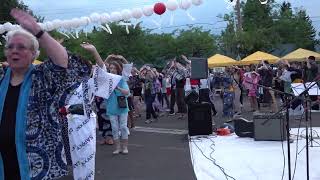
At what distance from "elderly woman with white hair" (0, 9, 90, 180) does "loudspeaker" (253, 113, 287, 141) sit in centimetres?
710

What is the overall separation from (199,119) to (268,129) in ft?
5.92

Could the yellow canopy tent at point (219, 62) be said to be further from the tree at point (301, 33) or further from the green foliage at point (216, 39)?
the tree at point (301, 33)

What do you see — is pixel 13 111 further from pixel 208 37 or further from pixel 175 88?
pixel 208 37

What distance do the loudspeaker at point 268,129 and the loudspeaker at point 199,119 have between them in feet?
4.47

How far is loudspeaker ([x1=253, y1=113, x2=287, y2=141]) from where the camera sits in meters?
9.91

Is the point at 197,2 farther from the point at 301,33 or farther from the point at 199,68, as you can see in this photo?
the point at 301,33

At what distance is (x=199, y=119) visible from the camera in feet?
37.4

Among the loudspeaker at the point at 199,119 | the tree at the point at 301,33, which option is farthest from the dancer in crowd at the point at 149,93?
the tree at the point at 301,33

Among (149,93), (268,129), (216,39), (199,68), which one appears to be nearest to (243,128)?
(268,129)

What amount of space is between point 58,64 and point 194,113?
8.30m

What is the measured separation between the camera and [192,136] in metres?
11.3

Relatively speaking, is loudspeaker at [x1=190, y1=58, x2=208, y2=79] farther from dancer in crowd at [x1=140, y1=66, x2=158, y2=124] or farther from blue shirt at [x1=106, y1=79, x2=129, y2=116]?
dancer in crowd at [x1=140, y1=66, x2=158, y2=124]

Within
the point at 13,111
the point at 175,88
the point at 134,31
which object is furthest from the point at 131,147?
the point at 134,31

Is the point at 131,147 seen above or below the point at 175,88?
below
